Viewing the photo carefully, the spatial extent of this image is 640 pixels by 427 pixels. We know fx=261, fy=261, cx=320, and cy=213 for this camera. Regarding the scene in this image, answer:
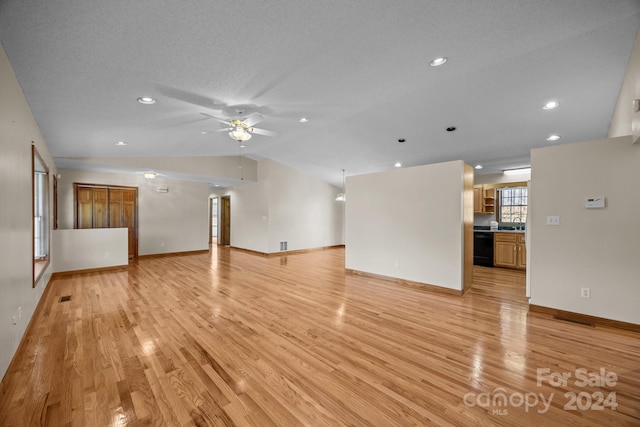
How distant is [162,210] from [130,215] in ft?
2.70

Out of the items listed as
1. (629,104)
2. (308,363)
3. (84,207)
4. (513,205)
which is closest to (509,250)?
(513,205)

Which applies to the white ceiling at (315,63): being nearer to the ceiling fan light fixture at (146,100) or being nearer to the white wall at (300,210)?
the ceiling fan light fixture at (146,100)

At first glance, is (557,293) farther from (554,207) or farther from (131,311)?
(131,311)

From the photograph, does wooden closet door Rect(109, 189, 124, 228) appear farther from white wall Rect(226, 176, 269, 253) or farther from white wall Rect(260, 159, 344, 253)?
white wall Rect(260, 159, 344, 253)

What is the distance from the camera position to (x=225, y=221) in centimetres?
1062

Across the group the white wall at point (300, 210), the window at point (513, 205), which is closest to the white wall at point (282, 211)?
the white wall at point (300, 210)

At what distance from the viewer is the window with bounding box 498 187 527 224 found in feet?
22.9

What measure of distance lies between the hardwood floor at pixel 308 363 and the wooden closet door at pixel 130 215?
346cm

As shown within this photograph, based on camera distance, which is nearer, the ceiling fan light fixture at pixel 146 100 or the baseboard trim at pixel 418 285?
the ceiling fan light fixture at pixel 146 100

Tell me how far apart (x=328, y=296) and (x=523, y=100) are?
4018mm

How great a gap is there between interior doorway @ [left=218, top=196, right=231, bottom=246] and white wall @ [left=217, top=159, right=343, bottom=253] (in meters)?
0.41

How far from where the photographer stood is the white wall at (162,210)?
255 inches

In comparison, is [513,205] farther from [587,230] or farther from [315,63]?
[315,63]

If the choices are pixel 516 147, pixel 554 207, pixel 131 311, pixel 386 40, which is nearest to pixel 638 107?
pixel 554 207
